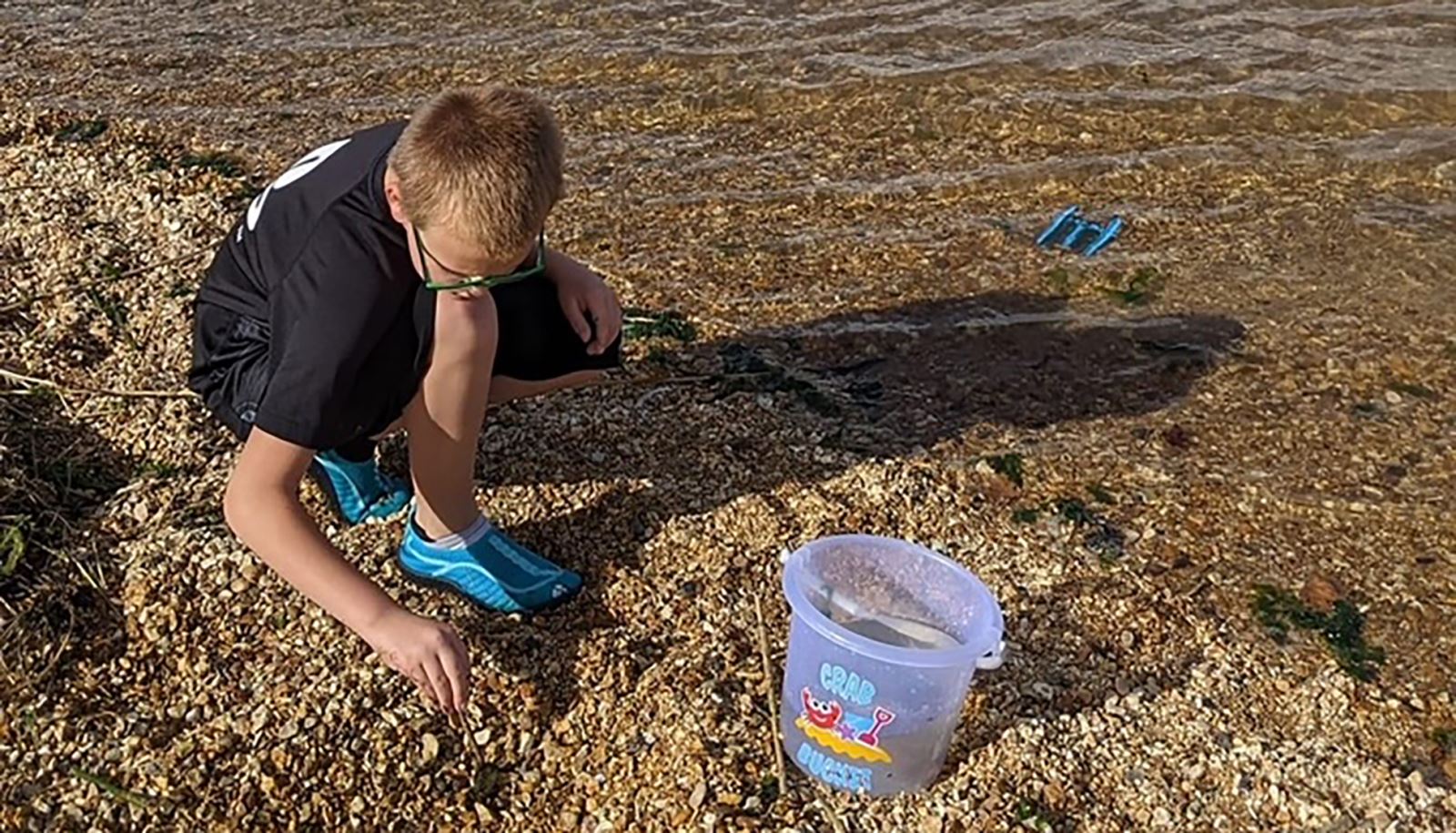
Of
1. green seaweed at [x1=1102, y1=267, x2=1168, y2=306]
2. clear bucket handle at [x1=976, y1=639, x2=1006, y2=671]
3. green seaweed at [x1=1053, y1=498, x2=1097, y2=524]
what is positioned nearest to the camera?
clear bucket handle at [x1=976, y1=639, x2=1006, y2=671]

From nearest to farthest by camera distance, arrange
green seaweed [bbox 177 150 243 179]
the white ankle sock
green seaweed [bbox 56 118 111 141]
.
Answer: the white ankle sock < green seaweed [bbox 177 150 243 179] < green seaweed [bbox 56 118 111 141]

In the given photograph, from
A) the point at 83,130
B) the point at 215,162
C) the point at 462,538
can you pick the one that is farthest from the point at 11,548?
the point at 83,130

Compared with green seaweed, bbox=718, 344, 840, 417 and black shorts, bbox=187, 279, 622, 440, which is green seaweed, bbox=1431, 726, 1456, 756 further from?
black shorts, bbox=187, 279, 622, 440

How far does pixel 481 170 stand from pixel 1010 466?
1.93 m

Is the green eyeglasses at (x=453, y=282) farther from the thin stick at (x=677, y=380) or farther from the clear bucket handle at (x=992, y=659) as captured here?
the thin stick at (x=677, y=380)

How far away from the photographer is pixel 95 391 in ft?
13.7

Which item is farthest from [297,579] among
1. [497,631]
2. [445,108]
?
[445,108]

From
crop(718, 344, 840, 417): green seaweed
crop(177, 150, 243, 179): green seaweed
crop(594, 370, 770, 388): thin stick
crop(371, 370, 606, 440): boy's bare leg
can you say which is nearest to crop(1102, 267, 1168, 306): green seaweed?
crop(718, 344, 840, 417): green seaweed

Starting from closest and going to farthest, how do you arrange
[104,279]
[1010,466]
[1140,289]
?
[1010,466] → [104,279] → [1140,289]

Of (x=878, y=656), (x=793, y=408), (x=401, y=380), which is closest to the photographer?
(x=878, y=656)

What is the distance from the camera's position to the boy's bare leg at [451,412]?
3.18m

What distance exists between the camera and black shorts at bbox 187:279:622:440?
3328mm

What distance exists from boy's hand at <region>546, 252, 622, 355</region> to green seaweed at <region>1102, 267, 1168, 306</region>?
6.84 feet

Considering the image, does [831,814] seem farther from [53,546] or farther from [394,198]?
[53,546]
